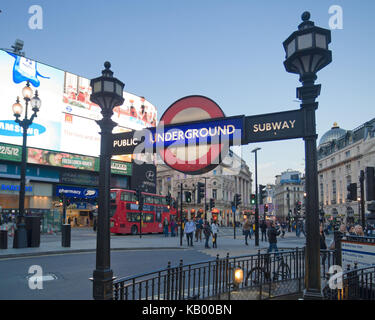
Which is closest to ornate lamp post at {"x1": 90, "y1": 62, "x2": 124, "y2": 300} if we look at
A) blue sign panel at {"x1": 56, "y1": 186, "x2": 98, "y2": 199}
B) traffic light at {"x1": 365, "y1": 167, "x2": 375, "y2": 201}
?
traffic light at {"x1": 365, "y1": 167, "x2": 375, "y2": 201}

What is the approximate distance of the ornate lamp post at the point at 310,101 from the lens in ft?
15.1

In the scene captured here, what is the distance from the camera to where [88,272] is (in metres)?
11.3

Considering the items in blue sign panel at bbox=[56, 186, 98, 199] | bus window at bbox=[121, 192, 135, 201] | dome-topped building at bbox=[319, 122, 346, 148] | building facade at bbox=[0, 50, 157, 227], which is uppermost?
dome-topped building at bbox=[319, 122, 346, 148]

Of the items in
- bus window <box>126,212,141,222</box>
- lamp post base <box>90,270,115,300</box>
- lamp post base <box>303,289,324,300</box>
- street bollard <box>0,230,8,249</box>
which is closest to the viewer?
lamp post base <box>303,289,324,300</box>

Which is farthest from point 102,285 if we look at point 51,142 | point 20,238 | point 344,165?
point 344,165

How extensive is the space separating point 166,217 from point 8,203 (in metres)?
19.5

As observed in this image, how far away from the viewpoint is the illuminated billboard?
129 ft

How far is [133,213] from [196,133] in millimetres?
28486

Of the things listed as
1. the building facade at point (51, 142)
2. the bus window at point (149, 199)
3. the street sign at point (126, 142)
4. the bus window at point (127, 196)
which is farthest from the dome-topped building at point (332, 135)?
the street sign at point (126, 142)

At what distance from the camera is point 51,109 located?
43625mm

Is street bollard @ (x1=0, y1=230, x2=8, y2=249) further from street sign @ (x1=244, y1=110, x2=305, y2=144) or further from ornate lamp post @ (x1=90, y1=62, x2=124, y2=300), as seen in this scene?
street sign @ (x1=244, y1=110, x2=305, y2=144)

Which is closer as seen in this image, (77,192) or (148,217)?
(148,217)
